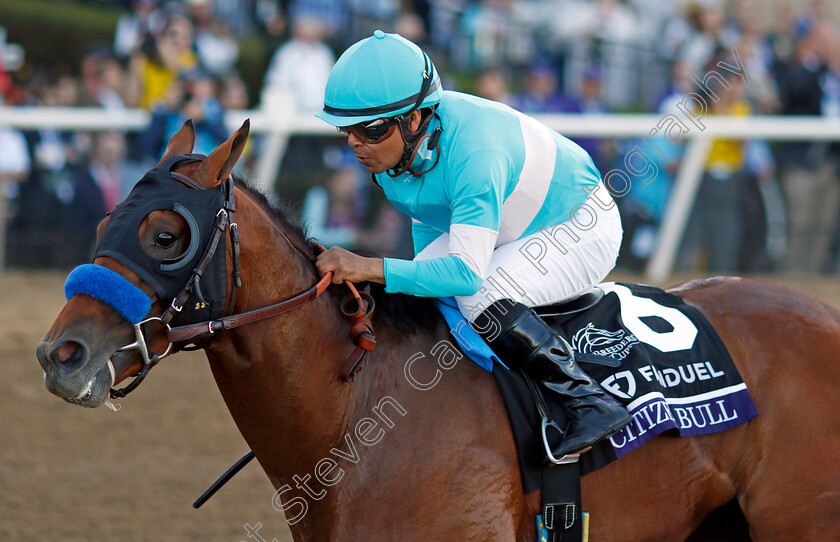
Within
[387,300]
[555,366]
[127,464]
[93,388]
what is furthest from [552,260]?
[127,464]


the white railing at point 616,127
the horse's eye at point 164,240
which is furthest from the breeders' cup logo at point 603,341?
the white railing at point 616,127

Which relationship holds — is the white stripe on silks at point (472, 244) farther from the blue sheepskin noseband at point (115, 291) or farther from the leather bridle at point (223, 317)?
the blue sheepskin noseband at point (115, 291)

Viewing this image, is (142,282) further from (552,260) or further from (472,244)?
(552,260)

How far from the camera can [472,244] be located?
2705 millimetres

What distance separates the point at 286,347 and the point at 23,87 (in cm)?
779

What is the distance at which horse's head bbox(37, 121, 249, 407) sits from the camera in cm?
231

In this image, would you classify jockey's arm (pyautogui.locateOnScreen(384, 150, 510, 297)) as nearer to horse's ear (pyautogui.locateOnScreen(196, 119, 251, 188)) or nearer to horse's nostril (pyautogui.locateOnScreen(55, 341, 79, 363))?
horse's ear (pyautogui.locateOnScreen(196, 119, 251, 188))

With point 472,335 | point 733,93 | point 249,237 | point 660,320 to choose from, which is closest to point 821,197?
point 733,93

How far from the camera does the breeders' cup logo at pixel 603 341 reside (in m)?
3.04

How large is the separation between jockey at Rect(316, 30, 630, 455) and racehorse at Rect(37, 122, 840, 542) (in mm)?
192

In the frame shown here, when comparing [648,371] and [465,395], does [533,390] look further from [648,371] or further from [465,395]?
[648,371]

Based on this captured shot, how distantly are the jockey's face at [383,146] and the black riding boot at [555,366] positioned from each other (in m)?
0.55

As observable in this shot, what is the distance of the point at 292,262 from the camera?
8.87 ft

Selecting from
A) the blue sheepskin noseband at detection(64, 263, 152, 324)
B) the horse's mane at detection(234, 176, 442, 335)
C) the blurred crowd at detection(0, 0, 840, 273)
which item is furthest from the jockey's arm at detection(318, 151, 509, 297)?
the blurred crowd at detection(0, 0, 840, 273)
